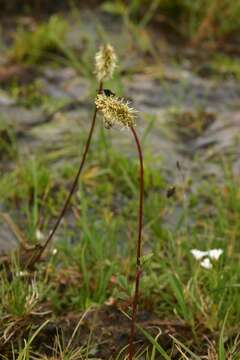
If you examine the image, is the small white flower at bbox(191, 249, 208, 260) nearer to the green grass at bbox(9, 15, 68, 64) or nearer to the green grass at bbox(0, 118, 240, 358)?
the green grass at bbox(0, 118, 240, 358)

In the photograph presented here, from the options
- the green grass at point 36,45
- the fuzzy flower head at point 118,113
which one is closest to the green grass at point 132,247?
the fuzzy flower head at point 118,113

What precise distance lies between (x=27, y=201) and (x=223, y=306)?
1183 mm

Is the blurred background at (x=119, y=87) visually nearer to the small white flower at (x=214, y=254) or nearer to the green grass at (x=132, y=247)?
the green grass at (x=132, y=247)

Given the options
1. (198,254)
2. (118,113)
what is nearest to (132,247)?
(198,254)

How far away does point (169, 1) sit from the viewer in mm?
5539

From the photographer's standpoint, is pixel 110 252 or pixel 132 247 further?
pixel 132 247

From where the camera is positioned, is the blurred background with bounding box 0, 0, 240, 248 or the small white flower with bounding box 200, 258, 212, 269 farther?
the blurred background with bounding box 0, 0, 240, 248

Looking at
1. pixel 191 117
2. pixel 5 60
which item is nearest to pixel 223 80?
pixel 191 117

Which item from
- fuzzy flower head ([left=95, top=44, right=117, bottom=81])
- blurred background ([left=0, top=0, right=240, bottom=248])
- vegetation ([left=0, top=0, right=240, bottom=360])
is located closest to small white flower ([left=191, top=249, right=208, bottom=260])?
vegetation ([left=0, top=0, right=240, bottom=360])

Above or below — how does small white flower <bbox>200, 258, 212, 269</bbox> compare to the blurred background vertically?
below

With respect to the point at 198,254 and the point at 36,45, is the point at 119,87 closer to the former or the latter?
the point at 36,45

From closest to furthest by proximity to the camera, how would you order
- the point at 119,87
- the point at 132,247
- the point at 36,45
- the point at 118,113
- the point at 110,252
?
the point at 118,113
the point at 110,252
the point at 132,247
the point at 119,87
the point at 36,45

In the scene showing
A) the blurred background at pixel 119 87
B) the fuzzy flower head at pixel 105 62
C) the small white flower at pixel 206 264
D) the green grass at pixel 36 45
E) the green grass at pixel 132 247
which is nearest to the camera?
the fuzzy flower head at pixel 105 62

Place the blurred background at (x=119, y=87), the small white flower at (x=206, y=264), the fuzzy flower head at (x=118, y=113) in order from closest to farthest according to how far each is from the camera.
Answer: the fuzzy flower head at (x=118, y=113) → the small white flower at (x=206, y=264) → the blurred background at (x=119, y=87)
